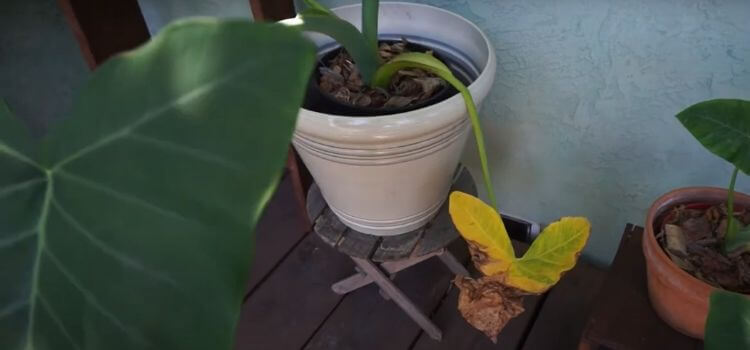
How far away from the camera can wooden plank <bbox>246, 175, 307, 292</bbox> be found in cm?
131

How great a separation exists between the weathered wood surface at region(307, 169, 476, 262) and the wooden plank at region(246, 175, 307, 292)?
1.10 ft

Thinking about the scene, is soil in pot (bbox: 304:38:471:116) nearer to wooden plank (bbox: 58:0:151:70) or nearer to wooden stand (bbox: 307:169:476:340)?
wooden stand (bbox: 307:169:476:340)

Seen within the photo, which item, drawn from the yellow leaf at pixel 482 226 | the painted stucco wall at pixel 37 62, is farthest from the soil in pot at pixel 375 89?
the painted stucco wall at pixel 37 62

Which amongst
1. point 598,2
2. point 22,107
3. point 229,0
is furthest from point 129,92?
point 22,107

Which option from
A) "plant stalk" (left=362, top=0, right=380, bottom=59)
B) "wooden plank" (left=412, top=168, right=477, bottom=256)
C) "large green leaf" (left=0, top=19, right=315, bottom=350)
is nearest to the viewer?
"large green leaf" (left=0, top=19, right=315, bottom=350)

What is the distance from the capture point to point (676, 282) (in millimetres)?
730

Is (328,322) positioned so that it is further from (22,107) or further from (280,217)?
(22,107)

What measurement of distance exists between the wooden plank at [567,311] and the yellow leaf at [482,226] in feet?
1.53

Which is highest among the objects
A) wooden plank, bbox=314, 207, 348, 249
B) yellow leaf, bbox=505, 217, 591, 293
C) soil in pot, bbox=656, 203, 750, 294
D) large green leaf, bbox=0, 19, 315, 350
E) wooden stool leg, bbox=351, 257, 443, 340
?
large green leaf, bbox=0, 19, 315, 350

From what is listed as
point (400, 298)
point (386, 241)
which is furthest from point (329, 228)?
point (400, 298)

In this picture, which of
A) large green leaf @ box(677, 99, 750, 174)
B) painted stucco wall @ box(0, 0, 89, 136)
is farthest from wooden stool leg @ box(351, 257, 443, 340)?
painted stucco wall @ box(0, 0, 89, 136)

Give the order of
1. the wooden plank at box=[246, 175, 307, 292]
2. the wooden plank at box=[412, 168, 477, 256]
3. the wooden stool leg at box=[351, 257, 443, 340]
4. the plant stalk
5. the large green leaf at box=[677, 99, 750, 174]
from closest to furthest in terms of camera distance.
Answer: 1. the large green leaf at box=[677, 99, 750, 174]
2. the plant stalk
3. the wooden plank at box=[412, 168, 477, 256]
4. the wooden stool leg at box=[351, 257, 443, 340]
5. the wooden plank at box=[246, 175, 307, 292]

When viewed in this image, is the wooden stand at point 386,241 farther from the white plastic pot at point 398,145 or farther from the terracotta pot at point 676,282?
the terracotta pot at point 676,282

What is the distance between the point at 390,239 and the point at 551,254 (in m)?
0.31
